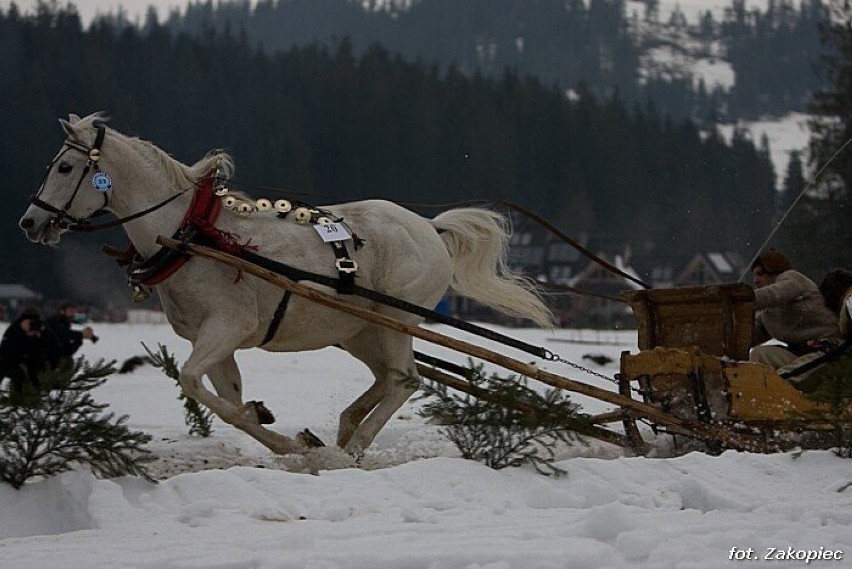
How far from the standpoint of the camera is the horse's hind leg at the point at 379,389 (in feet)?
27.1

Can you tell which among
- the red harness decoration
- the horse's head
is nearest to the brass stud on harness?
the red harness decoration

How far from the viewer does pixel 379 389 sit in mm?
8758

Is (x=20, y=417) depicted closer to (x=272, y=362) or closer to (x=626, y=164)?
(x=272, y=362)

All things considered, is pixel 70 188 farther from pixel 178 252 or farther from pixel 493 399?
pixel 493 399

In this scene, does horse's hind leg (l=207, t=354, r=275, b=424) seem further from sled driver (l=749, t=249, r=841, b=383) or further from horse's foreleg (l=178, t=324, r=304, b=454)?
sled driver (l=749, t=249, r=841, b=383)

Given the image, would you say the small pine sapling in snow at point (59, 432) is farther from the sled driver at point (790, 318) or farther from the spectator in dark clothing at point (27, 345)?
the spectator in dark clothing at point (27, 345)

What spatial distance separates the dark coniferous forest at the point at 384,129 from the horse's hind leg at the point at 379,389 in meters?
64.8

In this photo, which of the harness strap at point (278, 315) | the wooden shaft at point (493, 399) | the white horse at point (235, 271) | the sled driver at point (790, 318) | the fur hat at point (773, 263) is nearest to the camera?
the wooden shaft at point (493, 399)

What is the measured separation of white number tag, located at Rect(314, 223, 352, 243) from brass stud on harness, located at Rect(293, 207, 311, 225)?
8 centimetres

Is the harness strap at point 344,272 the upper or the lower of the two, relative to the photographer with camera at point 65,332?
upper

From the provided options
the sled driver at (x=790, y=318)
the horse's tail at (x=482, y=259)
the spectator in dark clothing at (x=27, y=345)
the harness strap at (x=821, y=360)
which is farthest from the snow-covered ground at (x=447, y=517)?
the spectator in dark clothing at (x=27, y=345)

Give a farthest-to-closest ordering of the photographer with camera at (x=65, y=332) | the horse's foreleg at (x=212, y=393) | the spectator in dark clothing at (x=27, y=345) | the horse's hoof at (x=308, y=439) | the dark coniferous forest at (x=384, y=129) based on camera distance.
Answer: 1. the dark coniferous forest at (x=384, y=129)
2. the photographer with camera at (x=65, y=332)
3. the spectator in dark clothing at (x=27, y=345)
4. the horse's hoof at (x=308, y=439)
5. the horse's foreleg at (x=212, y=393)

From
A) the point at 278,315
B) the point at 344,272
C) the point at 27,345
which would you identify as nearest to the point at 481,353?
the point at 344,272

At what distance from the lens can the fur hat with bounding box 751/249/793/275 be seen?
919 cm
